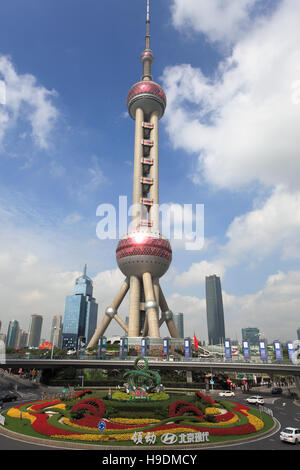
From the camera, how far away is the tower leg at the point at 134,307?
7844 cm

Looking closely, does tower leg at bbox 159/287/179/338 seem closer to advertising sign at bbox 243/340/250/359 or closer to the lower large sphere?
the lower large sphere

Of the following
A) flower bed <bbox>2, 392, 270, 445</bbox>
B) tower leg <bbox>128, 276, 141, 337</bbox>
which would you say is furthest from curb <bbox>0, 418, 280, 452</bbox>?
tower leg <bbox>128, 276, 141, 337</bbox>

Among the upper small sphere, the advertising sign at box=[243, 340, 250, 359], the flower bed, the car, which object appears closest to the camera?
the flower bed

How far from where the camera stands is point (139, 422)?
73.9ft

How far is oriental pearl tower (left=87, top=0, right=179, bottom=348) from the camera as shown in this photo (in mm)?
80375

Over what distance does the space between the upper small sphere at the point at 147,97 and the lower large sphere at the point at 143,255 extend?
144ft

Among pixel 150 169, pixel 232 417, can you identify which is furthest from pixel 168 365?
pixel 150 169

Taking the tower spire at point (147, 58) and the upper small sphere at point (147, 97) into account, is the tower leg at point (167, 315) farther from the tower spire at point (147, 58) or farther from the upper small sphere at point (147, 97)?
the tower spire at point (147, 58)

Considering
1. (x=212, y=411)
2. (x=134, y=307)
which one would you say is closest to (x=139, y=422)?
(x=212, y=411)

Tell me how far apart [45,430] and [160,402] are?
29.1ft

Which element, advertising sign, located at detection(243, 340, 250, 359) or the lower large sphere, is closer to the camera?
advertising sign, located at detection(243, 340, 250, 359)

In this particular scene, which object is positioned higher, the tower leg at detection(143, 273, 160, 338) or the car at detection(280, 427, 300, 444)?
the tower leg at detection(143, 273, 160, 338)
